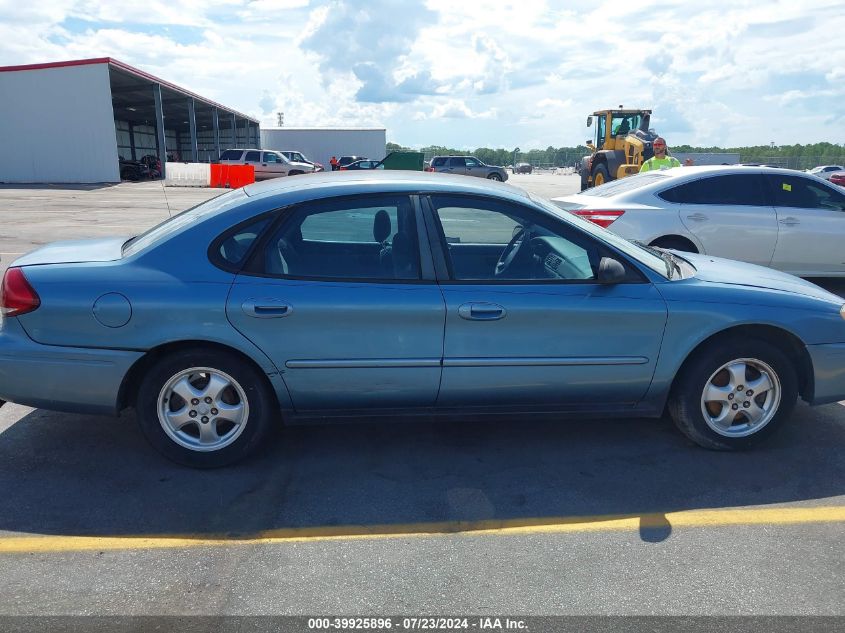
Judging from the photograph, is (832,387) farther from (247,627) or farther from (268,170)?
(268,170)

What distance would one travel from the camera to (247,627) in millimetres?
2438

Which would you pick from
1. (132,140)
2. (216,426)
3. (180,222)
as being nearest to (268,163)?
(132,140)

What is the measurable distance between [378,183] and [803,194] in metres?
5.66

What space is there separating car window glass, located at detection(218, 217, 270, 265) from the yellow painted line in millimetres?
1363

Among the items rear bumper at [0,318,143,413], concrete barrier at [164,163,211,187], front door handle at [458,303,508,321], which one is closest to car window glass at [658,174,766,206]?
front door handle at [458,303,508,321]

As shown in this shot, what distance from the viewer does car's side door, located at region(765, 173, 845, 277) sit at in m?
7.25

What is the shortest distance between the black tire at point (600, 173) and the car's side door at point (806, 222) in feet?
49.7

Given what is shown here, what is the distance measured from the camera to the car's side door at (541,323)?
353 cm

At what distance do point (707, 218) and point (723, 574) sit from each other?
5.10 m

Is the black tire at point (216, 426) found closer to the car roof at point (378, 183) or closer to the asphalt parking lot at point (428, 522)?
the asphalt parking lot at point (428, 522)

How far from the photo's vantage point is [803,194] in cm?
732

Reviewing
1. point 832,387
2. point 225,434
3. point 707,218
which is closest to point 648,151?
point 707,218

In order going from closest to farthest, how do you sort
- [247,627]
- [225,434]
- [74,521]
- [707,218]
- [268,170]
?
[247,627] < [74,521] < [225,434] < [707,218] < [268,170]

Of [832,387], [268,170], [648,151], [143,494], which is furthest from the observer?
[268,170]
